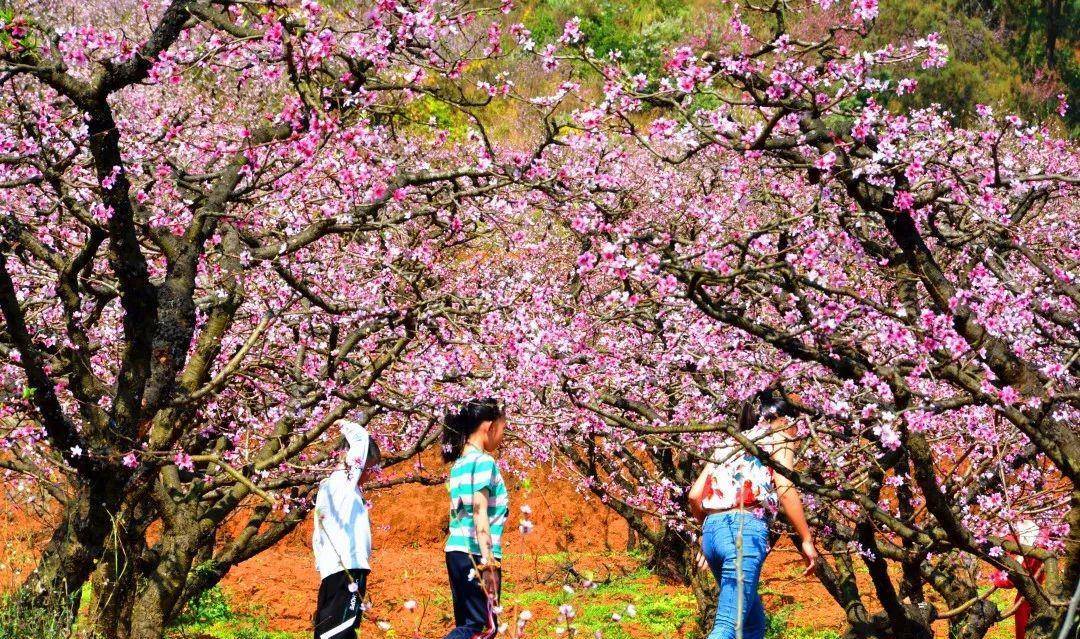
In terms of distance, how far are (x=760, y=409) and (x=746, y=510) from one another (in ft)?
2.07

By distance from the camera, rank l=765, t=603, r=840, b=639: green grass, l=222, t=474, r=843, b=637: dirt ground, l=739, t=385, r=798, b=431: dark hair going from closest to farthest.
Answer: l=739, t=385, r=798, b=431: dark hair, l=765, t=603, r=840, b=639: green grass, l=222, t=474, r=843, b=637: dirt ground

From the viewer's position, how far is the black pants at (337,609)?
5.75 m

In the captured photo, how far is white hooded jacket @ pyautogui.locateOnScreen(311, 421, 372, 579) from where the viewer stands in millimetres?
5879

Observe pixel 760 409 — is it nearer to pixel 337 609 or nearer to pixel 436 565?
pixel 337 609

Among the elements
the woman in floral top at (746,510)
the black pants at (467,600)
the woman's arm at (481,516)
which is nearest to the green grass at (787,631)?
the woman in floral top at (746,510)

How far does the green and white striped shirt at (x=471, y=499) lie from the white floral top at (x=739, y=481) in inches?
41.1

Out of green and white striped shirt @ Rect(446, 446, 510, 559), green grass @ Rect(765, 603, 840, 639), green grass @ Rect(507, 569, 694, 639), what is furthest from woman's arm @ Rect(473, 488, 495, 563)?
green grass @ Rect(765, 603, 840, 639)

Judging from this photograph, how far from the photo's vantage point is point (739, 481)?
5.55 meters

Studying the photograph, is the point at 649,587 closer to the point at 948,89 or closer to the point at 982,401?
the point at 982,401

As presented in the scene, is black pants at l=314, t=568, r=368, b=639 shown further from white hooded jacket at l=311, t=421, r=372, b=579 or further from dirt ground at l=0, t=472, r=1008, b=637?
dirt ground at l=0, t=472, r=1008, b=637

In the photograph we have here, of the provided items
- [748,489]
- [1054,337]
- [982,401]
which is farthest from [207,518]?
[1054,337]

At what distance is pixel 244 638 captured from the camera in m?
10.9

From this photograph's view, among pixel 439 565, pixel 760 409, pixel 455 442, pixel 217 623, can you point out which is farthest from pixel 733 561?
pixel 439 565

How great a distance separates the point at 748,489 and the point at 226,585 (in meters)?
9.62
